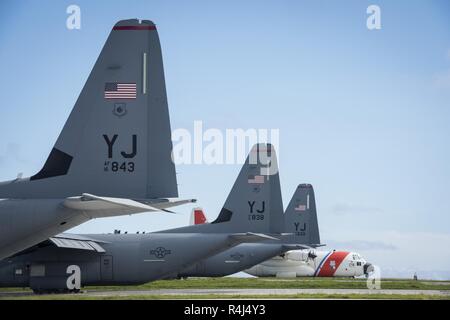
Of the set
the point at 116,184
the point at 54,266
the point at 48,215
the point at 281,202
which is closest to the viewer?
the point at 48,215

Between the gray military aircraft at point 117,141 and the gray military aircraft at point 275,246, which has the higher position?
the gray military aircraft at point 117,141

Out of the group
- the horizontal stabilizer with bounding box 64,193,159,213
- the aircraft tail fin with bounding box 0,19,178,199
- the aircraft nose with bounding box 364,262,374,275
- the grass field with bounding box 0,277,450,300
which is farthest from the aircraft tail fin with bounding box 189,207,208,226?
the horizontal stabilizer with bounding box 64,193,159,213

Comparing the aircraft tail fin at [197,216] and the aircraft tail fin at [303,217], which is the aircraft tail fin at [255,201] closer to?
the aircraft tail fin at [197,216]

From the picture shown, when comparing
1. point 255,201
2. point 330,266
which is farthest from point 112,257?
point 330,266

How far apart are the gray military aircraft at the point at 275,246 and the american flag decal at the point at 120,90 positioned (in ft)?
62.9

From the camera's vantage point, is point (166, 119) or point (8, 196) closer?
point (8, 196)

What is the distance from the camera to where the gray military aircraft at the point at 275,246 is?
41625 mm

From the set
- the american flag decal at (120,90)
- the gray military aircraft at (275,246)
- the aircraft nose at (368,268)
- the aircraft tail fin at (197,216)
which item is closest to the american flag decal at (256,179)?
the gray military aircraft at (275,246)

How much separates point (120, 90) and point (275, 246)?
2978cm
